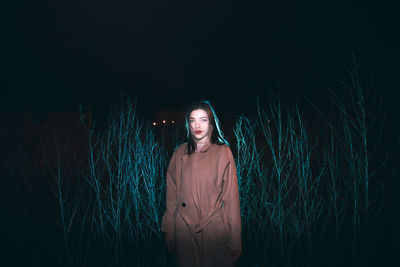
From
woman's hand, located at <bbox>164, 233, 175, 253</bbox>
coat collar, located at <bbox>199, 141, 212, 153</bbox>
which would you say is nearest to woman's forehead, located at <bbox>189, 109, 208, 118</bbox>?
coat collar, located at <bbox>199, 141, 212, 153</bbox>

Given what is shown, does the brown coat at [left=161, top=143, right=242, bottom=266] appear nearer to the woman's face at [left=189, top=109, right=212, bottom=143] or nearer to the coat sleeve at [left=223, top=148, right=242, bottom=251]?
the coat sleeve at [left=223, top=148, right=242, bottom=251]

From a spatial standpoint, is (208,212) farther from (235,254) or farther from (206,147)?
(206,147)

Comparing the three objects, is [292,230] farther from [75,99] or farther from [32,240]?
[75,99]

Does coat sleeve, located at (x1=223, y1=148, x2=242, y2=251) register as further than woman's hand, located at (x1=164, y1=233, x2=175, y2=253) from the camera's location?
No

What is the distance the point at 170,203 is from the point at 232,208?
1.52ft

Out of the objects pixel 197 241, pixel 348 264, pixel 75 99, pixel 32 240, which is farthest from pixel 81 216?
pixel 75 99

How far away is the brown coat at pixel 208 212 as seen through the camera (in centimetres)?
166

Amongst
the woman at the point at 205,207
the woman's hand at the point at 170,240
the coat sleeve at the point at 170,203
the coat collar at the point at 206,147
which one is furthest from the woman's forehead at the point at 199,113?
the woman's hand at the point at 170,240

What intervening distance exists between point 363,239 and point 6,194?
5.97 metres

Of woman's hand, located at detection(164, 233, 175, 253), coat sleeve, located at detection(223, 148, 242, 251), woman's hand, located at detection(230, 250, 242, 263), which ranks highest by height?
coat sleeve, located at detection(223, 148, 242, 251)

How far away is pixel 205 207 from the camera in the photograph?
1.68m

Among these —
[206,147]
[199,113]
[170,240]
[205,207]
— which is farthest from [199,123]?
[170,240]

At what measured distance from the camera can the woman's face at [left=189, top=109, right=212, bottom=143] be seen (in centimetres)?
172

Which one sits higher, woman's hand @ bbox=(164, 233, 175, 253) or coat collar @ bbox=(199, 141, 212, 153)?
coat collar @ bbox=(199, 141, 212, 153)
